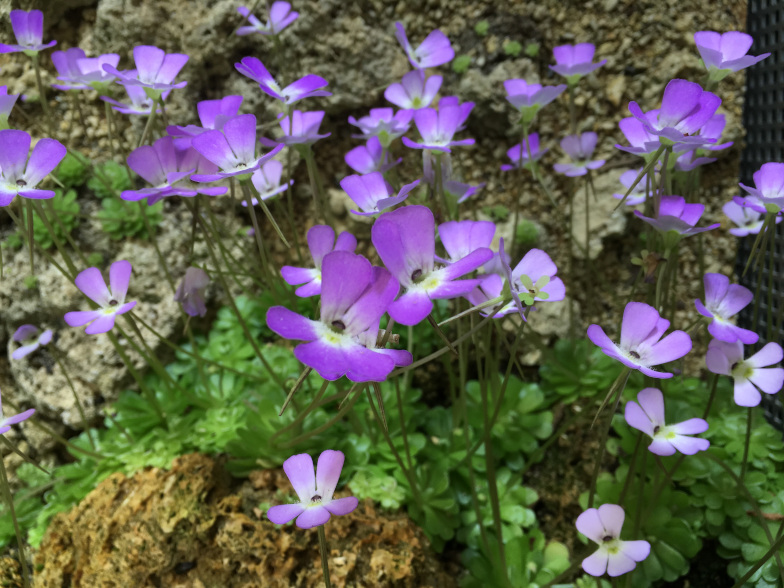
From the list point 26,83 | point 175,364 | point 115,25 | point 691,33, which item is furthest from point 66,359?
point 691,33


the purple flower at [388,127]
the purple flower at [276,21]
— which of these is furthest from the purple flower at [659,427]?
the purple flower at [276,21]

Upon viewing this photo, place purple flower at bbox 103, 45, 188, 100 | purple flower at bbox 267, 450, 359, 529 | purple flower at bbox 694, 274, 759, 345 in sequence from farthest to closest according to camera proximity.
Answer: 1. purple flower at bbox 103, 45, 188, 100
2. purple flower at bbox 694, 274, 759, 345
3. purple flower at bbox 267, 450, 359, 529

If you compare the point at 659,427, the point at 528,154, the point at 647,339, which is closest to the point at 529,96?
the point at 528,154

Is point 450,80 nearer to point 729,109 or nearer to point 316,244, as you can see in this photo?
point 729,109

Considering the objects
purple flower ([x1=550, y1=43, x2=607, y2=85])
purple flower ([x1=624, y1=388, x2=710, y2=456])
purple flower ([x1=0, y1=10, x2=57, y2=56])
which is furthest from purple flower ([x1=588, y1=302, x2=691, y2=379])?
purple flower ([x1=0, y1=10, x2=57, y2=56])

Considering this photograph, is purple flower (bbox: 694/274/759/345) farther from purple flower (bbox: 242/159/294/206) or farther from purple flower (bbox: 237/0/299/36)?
purple flower (bbox: 237/0/299/36)
